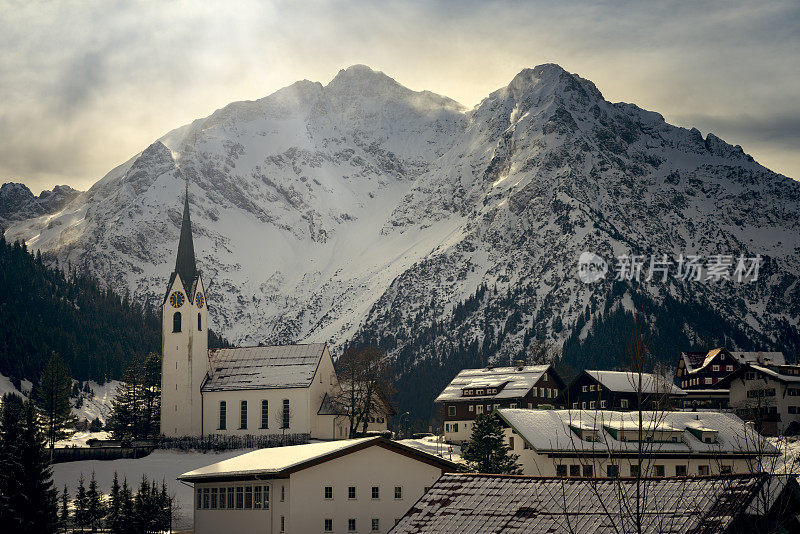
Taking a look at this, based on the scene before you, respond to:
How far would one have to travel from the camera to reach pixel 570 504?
132ft

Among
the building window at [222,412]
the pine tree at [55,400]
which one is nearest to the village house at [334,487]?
the pine tree at [55,400]

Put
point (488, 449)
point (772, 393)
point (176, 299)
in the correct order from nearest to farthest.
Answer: point (488, 449) → point (772, 393) → point (176, 299)

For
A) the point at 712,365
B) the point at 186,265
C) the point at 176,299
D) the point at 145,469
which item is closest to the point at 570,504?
the point at 145,469

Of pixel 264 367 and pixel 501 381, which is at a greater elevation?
pixel 264 367

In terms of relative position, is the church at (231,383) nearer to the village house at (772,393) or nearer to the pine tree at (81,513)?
the village house at (772,393)

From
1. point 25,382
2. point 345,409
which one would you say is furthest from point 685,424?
point 25,382

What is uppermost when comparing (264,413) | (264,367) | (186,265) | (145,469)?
(186,265)

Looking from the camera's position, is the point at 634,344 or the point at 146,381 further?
the point at 146,381

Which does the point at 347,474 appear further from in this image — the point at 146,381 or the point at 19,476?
the point at 146,381

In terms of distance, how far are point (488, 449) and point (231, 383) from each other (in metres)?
51.9

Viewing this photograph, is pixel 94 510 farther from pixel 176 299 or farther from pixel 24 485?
pixel 176 299

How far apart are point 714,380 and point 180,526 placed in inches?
4365

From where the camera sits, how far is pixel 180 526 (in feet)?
262

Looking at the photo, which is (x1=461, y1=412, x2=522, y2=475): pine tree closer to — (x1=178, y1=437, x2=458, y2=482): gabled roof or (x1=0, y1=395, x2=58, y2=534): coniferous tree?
(x1=178, y1=437, x2=458, y2=482): gabled roof
